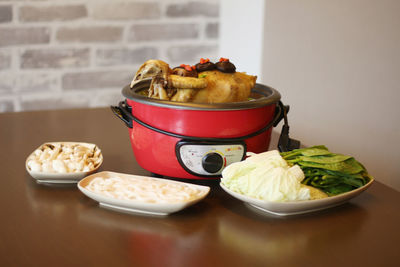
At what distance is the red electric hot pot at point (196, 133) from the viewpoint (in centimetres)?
95

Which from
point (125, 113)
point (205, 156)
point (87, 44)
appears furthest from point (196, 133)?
point (87, 44)

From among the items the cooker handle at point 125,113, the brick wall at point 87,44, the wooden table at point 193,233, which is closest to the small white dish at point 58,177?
the wooden table at point 193,233

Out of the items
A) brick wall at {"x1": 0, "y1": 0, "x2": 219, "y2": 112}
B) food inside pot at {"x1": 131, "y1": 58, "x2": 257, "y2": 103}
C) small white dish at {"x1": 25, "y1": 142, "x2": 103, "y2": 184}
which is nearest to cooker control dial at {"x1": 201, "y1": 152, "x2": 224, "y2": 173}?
food inside pot at {"x1": 131, "y1": 58, "x2": 257, "y2": 103}

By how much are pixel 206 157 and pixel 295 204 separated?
21 cm

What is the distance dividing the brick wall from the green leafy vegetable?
1.66m

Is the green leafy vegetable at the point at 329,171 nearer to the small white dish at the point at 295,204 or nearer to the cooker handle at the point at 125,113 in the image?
the small white dish at the point at 295,204

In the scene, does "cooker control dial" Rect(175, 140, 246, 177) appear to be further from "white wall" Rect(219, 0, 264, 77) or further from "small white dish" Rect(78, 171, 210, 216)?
"white wall" Rect(219, 0, 264, 77)

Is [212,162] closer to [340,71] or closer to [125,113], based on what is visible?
[125,113]

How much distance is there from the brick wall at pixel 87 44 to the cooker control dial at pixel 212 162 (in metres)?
1.57

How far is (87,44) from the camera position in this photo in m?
2.36

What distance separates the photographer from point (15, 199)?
95 centimetres

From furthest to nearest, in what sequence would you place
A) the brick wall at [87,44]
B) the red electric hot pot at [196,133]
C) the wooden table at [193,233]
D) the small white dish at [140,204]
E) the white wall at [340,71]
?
the brick wall at [87,44]
the white wall at [340,71]
the red electric hot pot at [196,133]
the small white dish at [140,204]
the wooden table at [193,233]

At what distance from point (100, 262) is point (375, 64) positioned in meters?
1.88

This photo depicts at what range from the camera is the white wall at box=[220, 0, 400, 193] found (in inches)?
83.5
